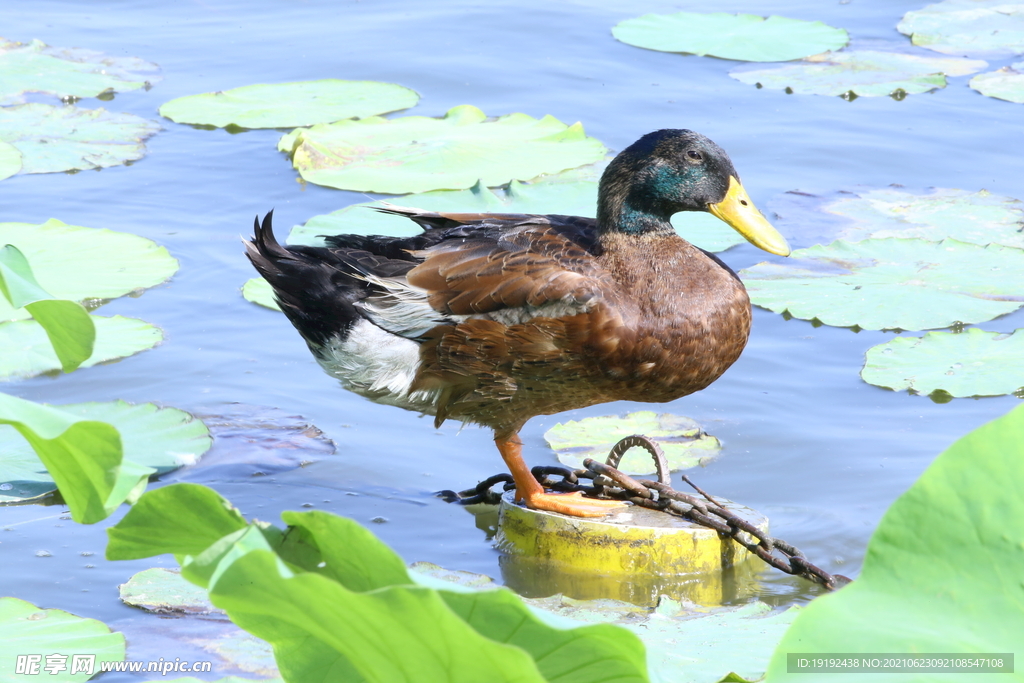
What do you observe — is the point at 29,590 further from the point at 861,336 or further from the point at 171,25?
the point at 171,25

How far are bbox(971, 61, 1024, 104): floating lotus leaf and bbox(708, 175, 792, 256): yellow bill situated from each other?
3.98 m

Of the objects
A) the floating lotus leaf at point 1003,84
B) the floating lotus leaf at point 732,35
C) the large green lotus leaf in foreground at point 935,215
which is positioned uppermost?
the floating lotus leaf at point 732,35

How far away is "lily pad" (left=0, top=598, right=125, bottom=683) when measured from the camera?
7.66 feet

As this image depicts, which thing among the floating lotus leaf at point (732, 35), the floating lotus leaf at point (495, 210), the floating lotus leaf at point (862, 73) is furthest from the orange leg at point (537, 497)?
the floating lotus leaf at point (732, 35)

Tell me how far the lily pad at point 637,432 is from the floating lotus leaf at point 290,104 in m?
3.13

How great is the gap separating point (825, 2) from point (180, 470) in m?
6.75

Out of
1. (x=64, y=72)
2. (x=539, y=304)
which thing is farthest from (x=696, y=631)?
(x=64, y=72)

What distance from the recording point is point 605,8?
852 centimetres

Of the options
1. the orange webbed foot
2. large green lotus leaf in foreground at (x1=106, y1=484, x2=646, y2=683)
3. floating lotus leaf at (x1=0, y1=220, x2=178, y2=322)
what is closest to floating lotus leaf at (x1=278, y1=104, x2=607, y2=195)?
floating lotus leaf at (x1=0, y1=220, x2=178, y2=322)

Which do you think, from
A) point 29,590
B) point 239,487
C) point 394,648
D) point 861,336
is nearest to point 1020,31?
point 861,336

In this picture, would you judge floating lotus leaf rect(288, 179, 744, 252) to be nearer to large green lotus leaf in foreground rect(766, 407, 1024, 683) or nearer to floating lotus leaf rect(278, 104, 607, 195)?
floating lotus leaf rect(278, 104, 607, 195)

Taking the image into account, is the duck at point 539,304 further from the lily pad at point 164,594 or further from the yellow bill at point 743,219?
the lily pad at point 164,594

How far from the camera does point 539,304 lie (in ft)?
10.9

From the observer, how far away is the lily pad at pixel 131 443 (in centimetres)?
341
